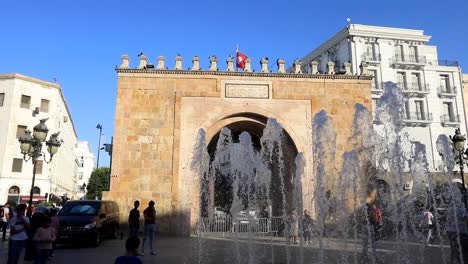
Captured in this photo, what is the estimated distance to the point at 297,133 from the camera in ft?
54.6

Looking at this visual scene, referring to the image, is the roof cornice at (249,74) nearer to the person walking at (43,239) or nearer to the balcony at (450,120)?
the person walking at (43,239)

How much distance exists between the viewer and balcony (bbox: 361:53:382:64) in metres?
31.5

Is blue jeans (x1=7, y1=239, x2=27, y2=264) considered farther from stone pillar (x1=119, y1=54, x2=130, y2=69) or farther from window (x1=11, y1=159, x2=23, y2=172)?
window (x1=11, y1=159, x2=23, y2=172)

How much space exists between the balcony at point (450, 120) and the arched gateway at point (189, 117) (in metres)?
16.6

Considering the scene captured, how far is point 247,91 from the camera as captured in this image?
55.2 feet

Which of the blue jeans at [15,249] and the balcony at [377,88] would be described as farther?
the balcony at [377,88]

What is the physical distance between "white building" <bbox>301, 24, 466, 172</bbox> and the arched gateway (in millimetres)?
14803

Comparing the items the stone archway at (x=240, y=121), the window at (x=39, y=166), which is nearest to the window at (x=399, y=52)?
the stone archway at (x=240, y=121)

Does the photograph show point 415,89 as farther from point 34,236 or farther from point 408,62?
point 34,236

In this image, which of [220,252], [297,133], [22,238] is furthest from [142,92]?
[22,238]

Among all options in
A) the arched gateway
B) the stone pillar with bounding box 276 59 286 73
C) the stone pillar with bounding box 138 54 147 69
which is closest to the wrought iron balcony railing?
the arched gateway

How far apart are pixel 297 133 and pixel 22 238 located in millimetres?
12052

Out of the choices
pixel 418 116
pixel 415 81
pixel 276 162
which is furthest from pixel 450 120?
pixel 276 162

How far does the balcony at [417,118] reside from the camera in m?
29.8
